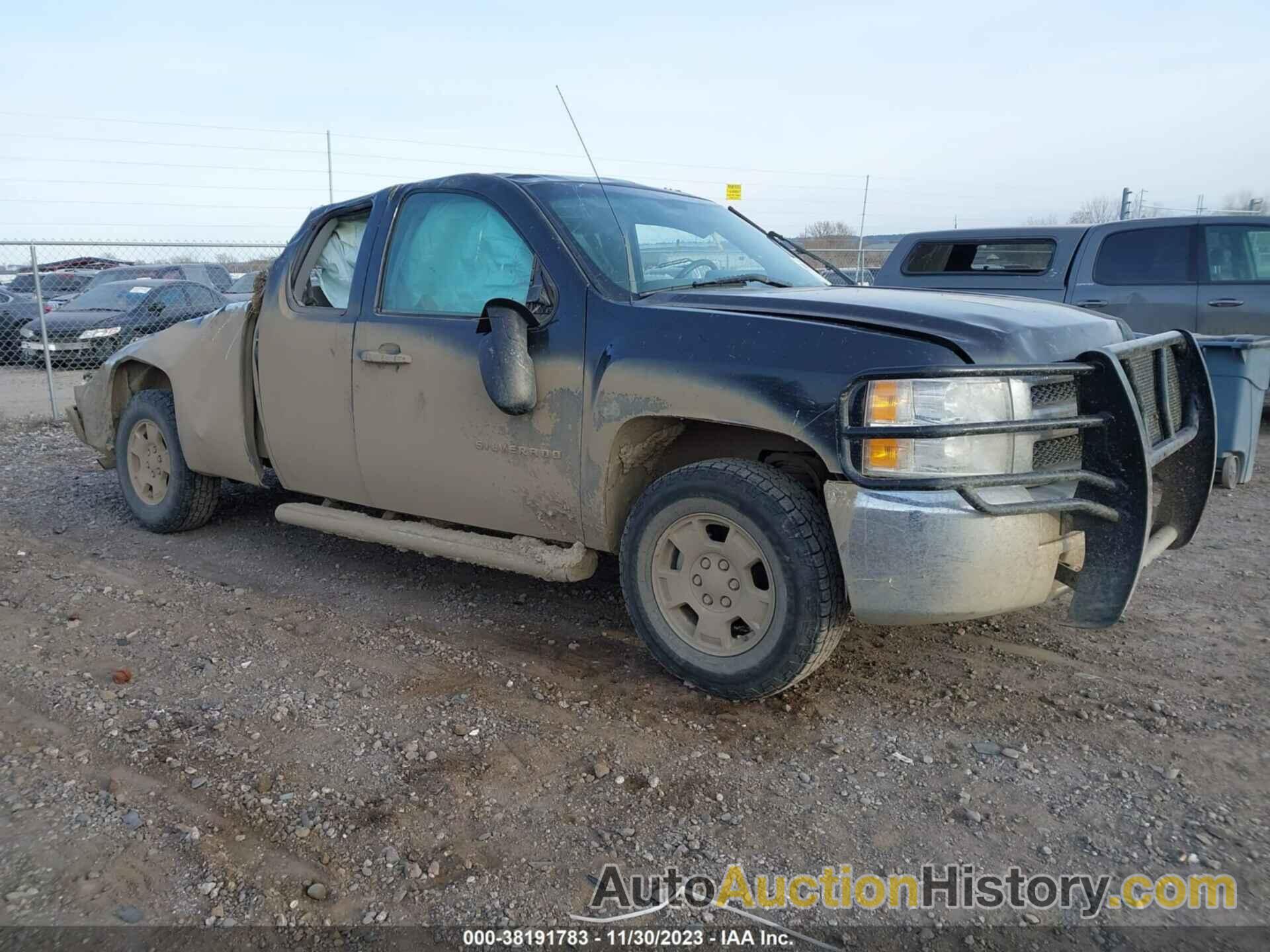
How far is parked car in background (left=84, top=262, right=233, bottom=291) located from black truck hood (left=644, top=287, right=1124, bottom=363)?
12115 millimetres

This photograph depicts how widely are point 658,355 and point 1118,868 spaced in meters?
2.05

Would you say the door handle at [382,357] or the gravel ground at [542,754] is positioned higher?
the door handle at [382,357]

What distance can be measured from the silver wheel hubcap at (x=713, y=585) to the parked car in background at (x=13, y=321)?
49.9 ft

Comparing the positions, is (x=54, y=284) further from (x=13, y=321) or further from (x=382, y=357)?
(x=382, y=357)

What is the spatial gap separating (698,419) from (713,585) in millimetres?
585

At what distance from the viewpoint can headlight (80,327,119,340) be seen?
13.3 m

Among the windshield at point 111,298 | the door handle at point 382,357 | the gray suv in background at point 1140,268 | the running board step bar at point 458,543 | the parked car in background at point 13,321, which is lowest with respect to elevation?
the parked car in background at point 13,321

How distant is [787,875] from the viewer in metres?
2.50

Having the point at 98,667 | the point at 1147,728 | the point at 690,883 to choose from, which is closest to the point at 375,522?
the point at 98,667

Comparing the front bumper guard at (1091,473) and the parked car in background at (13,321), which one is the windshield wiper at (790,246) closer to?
the front bumper guard at (1091,473)

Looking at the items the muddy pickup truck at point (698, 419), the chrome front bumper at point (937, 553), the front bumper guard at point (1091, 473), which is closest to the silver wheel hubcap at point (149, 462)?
the muddy pickup truck at point (698, 419)

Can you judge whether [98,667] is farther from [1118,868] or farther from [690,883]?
[1118,868]

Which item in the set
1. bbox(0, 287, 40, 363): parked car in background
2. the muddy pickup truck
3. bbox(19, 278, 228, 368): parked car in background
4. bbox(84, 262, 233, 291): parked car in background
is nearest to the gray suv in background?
the muddy pickup truck

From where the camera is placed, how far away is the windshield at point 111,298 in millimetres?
13633
